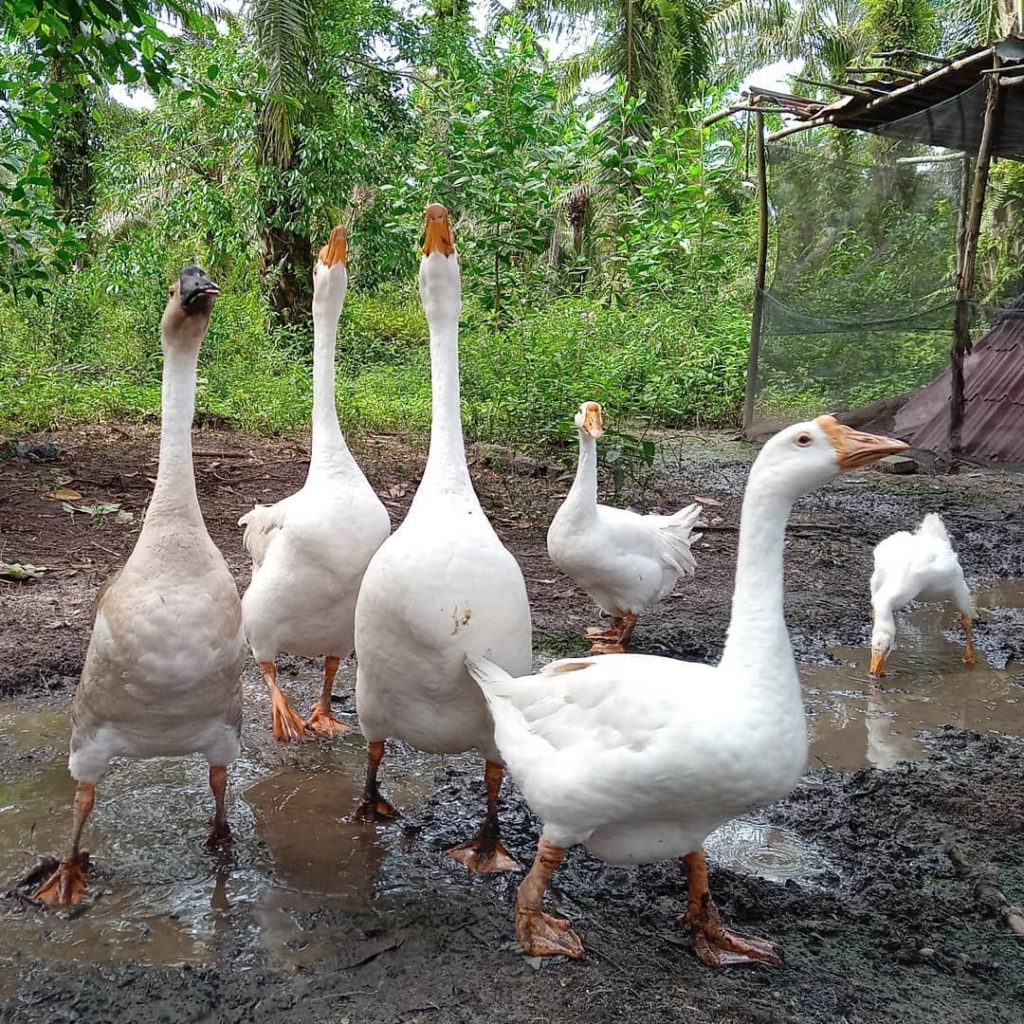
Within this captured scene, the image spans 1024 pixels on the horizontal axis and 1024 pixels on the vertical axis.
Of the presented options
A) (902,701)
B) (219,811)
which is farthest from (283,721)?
(902,701)

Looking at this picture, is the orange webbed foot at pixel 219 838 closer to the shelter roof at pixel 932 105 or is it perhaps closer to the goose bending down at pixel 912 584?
the goose bending down at pixel 912 584

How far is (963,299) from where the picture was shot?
29.1 ft

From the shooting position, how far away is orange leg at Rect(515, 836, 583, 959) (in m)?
2.63

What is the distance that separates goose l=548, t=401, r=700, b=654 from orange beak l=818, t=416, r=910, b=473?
278 cm

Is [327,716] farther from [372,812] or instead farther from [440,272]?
[440,272]

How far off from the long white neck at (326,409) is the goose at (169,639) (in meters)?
1.09

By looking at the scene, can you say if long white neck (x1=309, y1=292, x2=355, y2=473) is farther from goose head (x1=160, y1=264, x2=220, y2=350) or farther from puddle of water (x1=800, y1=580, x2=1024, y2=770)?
puddle of water (x1=800, y1=580, x2=1024, y2=770)

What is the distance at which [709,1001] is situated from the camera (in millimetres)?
2457

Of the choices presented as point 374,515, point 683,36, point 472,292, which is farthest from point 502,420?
point 683,36

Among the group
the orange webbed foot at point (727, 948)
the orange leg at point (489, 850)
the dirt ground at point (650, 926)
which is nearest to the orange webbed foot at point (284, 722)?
the dirt ground at point (650, 926)

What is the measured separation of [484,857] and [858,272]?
8675 mm

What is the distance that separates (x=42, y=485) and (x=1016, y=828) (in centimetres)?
693

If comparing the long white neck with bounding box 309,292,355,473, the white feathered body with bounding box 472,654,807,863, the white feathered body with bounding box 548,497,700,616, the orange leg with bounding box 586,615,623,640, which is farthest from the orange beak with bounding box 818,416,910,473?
the orange leg with bounding box 586,615,623,640

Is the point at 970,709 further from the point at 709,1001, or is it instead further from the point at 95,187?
the point at 95,187
